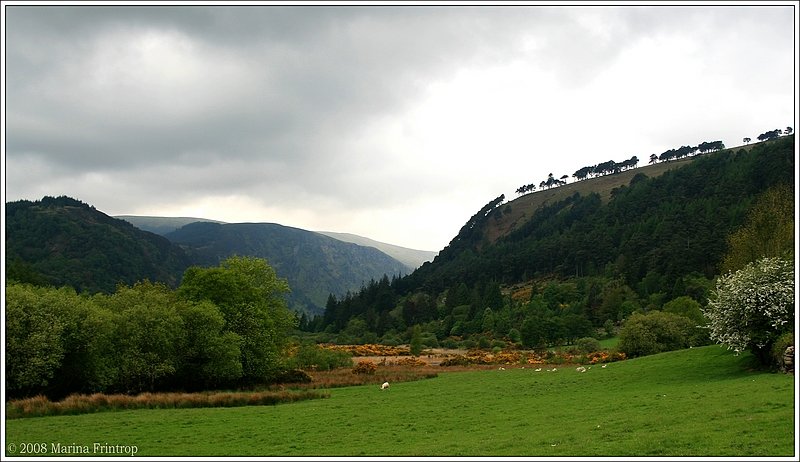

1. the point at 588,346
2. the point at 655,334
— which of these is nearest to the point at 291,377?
the point at 655,334

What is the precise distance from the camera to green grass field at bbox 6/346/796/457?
20359mm

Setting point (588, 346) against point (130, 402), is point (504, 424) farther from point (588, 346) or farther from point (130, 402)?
point (588, 346)

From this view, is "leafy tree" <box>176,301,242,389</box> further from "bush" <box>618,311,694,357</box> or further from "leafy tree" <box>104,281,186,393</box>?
"bush" <box>618,311,694,357</box>

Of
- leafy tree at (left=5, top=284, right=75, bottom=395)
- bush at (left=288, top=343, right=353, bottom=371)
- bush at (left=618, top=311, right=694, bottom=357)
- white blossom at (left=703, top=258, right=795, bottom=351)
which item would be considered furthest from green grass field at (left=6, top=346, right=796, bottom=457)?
bush at (left=288, top=343, right=353, bottom=371)

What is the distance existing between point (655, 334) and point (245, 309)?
180 ft

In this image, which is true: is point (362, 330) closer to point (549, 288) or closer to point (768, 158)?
point (549, 288)

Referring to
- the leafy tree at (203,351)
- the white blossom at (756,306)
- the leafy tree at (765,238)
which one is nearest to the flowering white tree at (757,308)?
the white blossom at (756,306)

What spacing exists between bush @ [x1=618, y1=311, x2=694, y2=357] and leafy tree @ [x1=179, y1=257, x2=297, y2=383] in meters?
48.5

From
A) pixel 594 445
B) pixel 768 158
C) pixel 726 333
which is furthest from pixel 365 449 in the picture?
pixel 768 158

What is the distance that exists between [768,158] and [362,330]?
16648 cm

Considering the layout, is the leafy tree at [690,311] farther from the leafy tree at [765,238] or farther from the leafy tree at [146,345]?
the leafy tree at [146,345]

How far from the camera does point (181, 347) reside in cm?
5162

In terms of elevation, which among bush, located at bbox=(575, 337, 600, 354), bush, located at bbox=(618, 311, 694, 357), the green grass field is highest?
the green grass field

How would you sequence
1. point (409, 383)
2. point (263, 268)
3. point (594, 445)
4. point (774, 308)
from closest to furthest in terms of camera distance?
point (594, 445) < point (774, 308) < point (409, 383) < point (263, 268)
